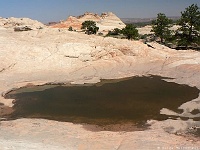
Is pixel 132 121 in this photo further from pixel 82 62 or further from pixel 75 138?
pixel 82 62

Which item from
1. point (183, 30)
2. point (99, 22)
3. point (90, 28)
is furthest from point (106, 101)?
point (99, 22)

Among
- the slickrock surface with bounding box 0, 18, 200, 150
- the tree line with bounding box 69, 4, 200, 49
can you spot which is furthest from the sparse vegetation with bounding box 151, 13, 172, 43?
the slickrock surface with bounding box 0, 18, 200, 150

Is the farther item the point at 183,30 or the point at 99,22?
the point at 99,22

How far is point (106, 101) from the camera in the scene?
3017 cm

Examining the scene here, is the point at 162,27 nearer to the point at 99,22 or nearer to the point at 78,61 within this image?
the point at 78,61

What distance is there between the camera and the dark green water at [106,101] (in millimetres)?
26219

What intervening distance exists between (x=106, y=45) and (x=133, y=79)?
28.4ft

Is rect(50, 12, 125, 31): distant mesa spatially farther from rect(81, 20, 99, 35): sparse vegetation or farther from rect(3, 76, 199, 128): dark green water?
rect(3, 76, 199, 128): dark green water

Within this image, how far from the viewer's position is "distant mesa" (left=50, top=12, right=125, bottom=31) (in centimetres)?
8269

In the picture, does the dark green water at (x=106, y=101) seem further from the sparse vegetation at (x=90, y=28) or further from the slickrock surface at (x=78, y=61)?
the sparse vegetation at (x=90, y=28)

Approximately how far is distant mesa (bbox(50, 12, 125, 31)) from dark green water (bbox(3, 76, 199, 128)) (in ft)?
148

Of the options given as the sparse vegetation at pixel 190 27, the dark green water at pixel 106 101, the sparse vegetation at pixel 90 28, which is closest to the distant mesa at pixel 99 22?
the sparse vegetation at pixel 90 28

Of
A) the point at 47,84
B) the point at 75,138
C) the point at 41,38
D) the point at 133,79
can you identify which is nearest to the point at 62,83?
the point at 47,84

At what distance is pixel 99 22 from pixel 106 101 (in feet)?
211
